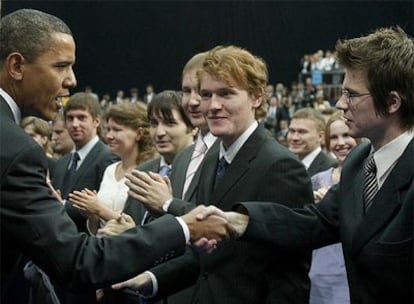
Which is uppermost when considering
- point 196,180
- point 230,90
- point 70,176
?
point 230,90

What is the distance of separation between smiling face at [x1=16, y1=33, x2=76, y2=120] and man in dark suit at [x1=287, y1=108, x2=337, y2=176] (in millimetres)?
3287

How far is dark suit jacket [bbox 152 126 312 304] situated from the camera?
9.07 feet

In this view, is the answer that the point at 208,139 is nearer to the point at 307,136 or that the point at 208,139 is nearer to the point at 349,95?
the point at 349,95

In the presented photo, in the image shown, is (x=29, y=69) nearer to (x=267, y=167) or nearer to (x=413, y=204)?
(x=267, y=167)

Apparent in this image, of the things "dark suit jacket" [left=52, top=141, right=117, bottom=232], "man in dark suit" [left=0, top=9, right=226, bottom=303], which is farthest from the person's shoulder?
"man in dark suit" [left=0, top=9, right=226, bottom=303]

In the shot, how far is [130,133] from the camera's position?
183 inches

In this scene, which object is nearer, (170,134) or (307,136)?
(170,134)

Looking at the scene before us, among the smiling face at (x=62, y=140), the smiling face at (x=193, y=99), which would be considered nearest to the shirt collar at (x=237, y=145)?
the smiling face at (x=193, y=99)

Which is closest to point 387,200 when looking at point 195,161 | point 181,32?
point 195,161

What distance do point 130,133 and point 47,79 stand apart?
2.29 meters

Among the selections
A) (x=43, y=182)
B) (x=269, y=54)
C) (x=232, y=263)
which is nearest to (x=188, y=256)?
(x=232, y=263)

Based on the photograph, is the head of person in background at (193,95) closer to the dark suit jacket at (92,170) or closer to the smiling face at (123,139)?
the smiling face at (123,139)

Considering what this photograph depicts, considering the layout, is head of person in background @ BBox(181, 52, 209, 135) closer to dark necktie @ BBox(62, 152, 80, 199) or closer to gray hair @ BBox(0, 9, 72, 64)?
gray hair @ BBox(0, 9, 72, 64)

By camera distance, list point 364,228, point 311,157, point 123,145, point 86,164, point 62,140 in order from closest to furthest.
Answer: point 364,228
point 123,145
point 86,164
point 311,157
point 62,140
